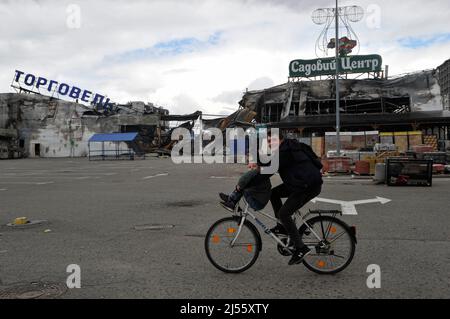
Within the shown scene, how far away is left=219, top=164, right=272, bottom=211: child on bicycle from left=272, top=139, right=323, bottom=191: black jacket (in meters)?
0.26

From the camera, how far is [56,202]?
12.8 meters

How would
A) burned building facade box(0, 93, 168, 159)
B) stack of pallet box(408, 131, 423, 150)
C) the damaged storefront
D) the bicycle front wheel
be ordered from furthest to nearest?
burned building facade box(0, 93, 168, 159), the damaged storefront, stack of pallet box(408, 131, 423, 150), the bicycle front wheel

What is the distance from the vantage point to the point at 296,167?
18.4 feet

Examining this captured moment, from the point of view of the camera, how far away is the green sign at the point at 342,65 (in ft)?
167

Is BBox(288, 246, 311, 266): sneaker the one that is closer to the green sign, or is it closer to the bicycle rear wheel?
the bicycle rear wheel

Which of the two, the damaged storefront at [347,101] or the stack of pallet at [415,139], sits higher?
the damaged storefront at [347,101]

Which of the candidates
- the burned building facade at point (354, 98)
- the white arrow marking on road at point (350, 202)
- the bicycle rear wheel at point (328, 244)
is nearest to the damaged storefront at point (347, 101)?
the burned building facade at point (354, 98)

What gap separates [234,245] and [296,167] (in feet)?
4.16

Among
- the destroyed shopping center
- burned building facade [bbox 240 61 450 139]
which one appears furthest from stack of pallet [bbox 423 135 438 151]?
burned building facade [bbox 240 61 450 139]

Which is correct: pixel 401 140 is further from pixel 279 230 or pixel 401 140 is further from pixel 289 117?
pixel 279 230

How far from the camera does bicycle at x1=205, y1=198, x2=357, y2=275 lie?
568 centimetres

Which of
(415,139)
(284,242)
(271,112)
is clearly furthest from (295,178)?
(271,112)

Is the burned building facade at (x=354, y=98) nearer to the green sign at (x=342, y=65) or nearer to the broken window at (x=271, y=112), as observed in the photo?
the broken window at (x=271, y=112)
